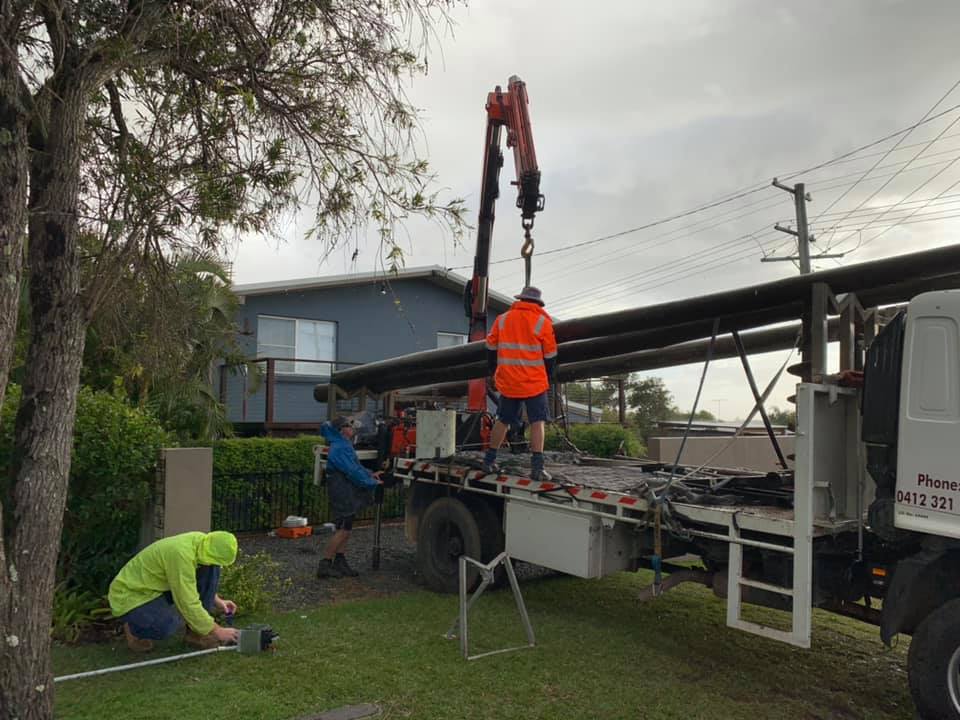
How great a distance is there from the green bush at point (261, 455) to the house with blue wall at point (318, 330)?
2883mm

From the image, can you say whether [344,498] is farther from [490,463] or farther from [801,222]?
[801,222]

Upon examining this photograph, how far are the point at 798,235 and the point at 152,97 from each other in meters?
23.2

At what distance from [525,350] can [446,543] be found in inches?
100.0

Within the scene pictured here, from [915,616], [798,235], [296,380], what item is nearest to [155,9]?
[915,616]

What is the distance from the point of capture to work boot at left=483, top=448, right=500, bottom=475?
26.4 feet

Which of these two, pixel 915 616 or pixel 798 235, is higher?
pixel 798 235

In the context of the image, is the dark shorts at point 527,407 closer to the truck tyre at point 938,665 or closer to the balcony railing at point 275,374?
the truck tyre at point 938,665

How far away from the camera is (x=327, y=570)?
29.6 ft

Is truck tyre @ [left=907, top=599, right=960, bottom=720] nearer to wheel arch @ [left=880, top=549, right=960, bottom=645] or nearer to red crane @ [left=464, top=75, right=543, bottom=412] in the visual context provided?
wheel arch @ [left=880, top=549, right=960, bottom=645]

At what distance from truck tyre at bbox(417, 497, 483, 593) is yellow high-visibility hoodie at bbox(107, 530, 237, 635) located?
2951 millimetres

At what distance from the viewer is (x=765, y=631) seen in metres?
5.27

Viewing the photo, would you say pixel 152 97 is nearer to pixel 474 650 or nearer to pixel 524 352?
pixel 524 352

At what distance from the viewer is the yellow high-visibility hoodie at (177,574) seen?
588cm

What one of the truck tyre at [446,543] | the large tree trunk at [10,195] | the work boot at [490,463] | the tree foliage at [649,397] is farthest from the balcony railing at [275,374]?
the tree foliage at [649,397]
